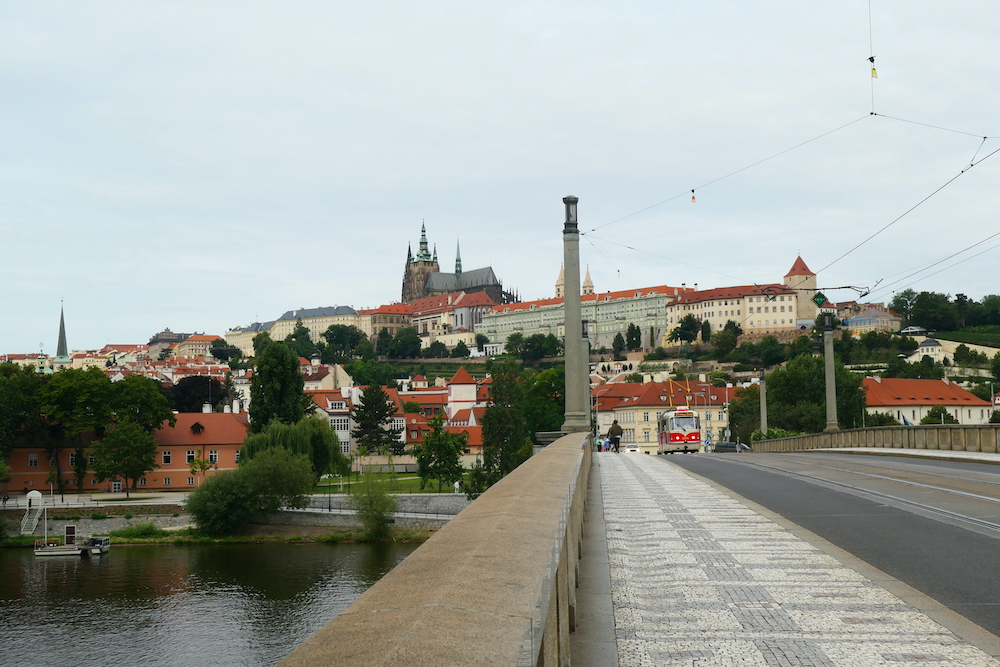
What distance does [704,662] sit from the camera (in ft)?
18.2

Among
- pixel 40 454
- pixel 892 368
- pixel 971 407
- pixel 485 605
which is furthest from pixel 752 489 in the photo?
pixel 892 368

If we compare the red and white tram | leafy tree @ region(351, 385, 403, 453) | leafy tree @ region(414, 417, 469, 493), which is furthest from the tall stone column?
leafy tree @ region(351, 385, 403, 453)

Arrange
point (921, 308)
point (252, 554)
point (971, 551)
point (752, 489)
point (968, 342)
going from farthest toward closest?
point (921, 308) → point (968, 342) → point (252, 554) → point (752, 489) → point (971, 551)

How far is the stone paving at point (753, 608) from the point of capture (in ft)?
18.8

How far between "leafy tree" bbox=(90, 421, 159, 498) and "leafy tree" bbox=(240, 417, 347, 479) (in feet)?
27.4

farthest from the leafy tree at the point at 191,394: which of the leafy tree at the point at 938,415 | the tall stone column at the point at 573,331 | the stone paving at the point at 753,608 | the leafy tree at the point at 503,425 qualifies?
the stone paving at the point at 753,608

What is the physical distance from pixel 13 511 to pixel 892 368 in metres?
129

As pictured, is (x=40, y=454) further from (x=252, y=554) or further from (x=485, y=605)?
(x=485, y=605)

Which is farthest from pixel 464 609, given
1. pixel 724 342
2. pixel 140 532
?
pixel 724 342

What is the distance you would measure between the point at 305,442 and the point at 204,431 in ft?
58.1

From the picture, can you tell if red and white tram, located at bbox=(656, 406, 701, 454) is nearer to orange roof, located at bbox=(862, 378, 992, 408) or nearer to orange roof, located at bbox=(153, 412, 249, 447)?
orange roof, located at bbox=(153, 412, 249, 447)

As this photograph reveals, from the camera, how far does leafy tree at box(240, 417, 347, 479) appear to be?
68.6 m

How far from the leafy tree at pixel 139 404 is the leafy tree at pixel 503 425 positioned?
89.9 feet

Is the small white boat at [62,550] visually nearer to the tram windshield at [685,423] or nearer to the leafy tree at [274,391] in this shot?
the leafy tree at [274,391]
